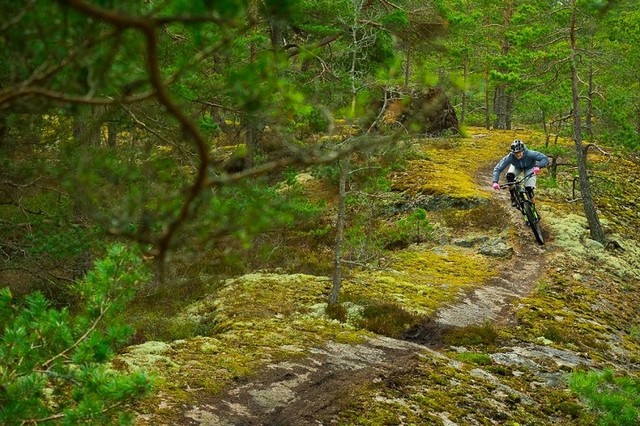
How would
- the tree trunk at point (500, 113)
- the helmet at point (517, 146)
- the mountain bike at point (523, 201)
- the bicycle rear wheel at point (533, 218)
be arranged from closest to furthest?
1. the helmet at point (517, 146)
2. the mountain bike at point (523, 201)
3. the bicycle rear wheel at point (533, 218)
4. the tree trunk at point (500, 113)

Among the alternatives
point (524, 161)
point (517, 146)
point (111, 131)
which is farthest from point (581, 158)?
point (111, 131)

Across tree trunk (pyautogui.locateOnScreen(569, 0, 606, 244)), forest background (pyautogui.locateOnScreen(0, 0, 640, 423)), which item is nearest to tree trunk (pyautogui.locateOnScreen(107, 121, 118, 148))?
forest background (pyautogui.locateOnScreen(0, 0, 640, 423))

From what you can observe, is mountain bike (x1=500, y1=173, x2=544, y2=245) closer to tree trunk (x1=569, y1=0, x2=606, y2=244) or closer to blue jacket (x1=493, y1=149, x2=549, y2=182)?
blue jacket (x1=493, y1=149, x2=549, y2=182)

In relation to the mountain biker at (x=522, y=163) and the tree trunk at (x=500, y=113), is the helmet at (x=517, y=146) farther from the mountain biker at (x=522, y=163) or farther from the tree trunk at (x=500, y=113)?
the tree trunk at (x=500, y=113)

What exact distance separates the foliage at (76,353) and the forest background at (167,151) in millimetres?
14

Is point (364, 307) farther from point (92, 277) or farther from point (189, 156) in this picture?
point (92, 277)

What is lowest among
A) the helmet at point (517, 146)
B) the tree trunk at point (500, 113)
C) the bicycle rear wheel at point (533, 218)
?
the bicycle rear wheel at point (533, 218)

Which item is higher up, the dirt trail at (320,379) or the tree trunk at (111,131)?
the tree trunk at (111,131)

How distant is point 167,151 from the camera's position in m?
12.1

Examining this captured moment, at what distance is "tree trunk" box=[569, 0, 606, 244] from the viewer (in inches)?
619

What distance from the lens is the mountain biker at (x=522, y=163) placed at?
14555mm

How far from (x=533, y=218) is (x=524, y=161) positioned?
1.69m

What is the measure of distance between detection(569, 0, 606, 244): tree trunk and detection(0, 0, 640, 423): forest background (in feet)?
0.20

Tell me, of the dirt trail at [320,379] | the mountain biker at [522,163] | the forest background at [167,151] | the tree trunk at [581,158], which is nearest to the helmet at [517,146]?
the mountain biker at [522,163]
